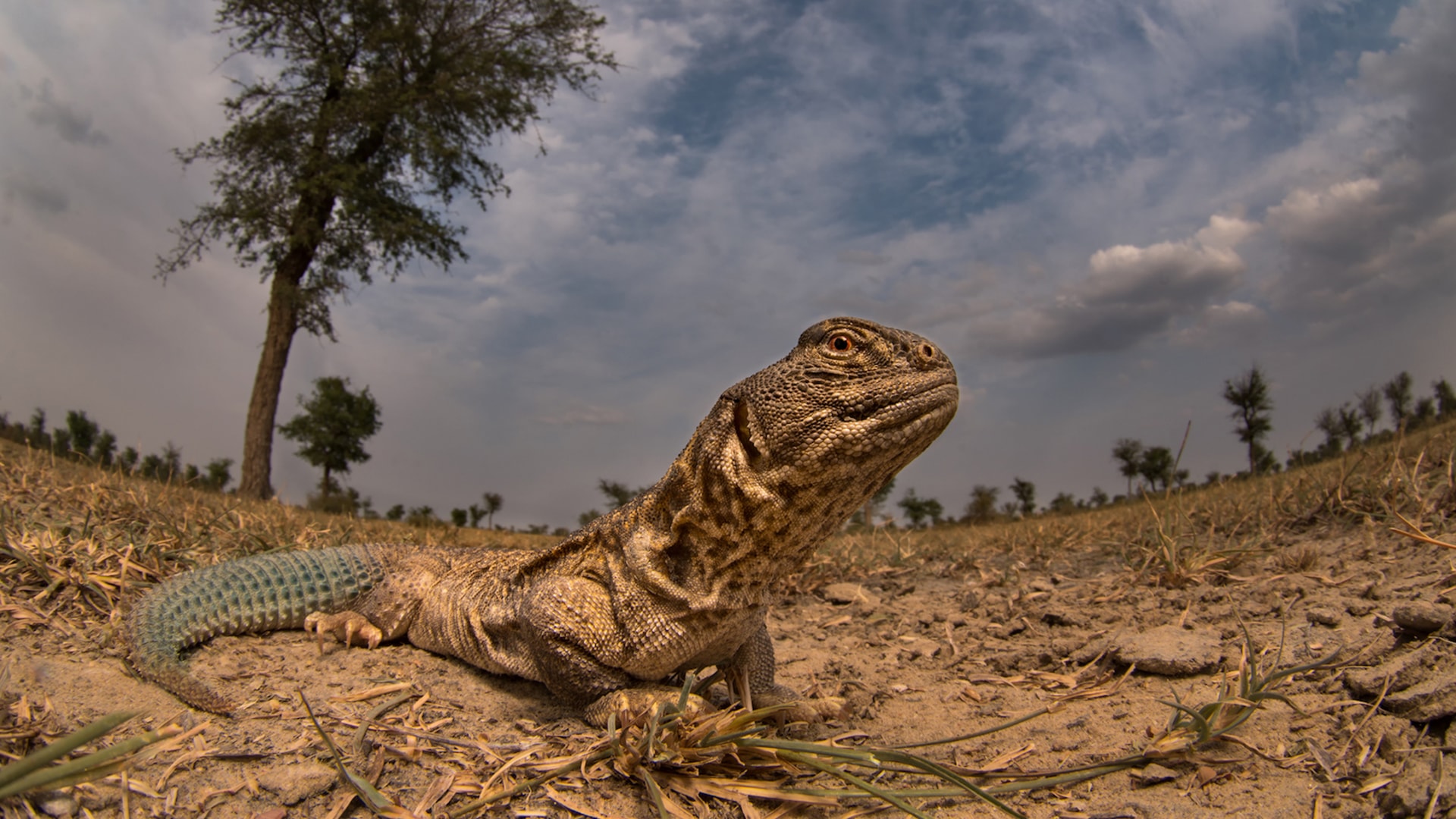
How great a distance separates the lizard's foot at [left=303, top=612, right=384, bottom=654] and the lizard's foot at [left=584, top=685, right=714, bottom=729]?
1.67 meters

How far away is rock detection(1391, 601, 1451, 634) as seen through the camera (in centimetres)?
294

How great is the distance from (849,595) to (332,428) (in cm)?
3526

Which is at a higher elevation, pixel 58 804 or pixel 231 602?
pixel 231 602

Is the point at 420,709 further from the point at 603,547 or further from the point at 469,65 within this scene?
the point at 469,65

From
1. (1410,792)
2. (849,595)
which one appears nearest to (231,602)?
(849,595)

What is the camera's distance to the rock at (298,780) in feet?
8.09

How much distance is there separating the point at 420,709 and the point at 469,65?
20579mm

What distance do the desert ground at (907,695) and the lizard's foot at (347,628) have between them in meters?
A: 0.12

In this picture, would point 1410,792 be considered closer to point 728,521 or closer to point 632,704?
point 728,521

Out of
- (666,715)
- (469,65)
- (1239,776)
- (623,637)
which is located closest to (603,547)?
(623,637)

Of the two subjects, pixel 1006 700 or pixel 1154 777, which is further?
pixel 1006 700

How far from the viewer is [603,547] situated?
350 centimetres

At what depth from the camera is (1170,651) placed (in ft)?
11.2

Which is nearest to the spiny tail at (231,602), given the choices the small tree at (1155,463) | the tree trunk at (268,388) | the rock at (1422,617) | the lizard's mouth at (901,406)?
the lizard's mouth at (901,406)
